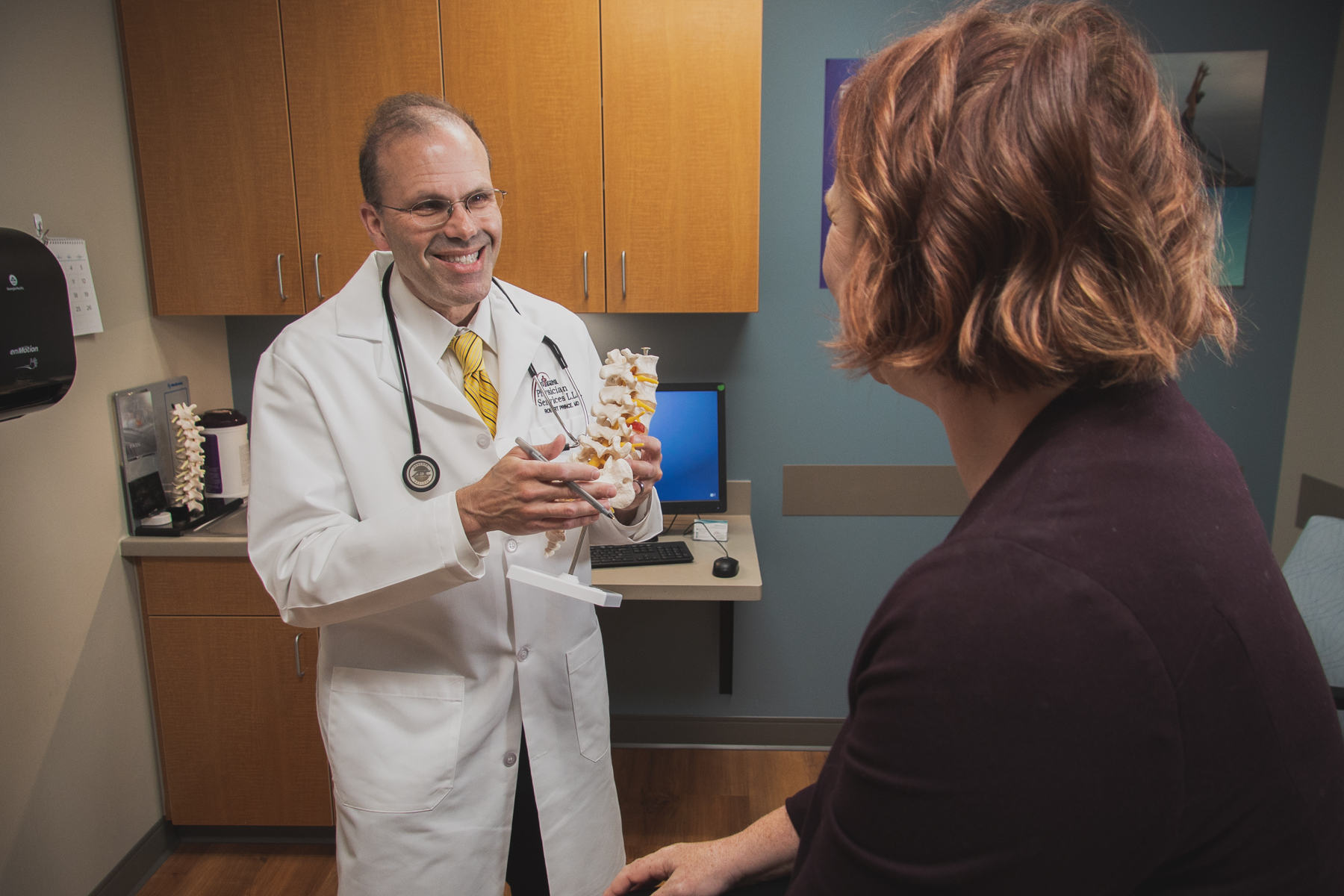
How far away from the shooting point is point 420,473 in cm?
140

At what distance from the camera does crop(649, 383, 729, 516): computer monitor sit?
259cm

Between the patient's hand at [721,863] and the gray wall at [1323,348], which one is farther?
the gray wall at [1323,348]

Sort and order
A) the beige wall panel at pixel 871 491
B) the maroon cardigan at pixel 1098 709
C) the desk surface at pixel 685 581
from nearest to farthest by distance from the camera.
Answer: the maroon cardigan at pixel 1098 709 < the desk surface at pixel 685 581 < the beige wall panel at pixel 871 491

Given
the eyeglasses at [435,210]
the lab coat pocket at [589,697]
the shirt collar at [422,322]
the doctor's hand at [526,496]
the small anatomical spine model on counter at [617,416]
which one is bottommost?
the lab coat pocket at [589,697]

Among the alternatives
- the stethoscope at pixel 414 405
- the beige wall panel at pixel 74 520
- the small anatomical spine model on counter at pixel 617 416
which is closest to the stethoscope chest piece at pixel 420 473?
the stethoscope at pixel 414 405

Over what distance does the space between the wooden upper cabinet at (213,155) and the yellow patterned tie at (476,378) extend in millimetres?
1106

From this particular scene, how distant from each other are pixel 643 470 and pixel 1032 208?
0.94 meters

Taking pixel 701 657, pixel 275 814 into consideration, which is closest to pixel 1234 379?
pixel 701 657

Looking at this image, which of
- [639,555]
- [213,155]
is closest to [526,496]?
[639,555]

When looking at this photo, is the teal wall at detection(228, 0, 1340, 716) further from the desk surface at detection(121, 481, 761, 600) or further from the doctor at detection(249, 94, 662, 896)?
the doctor at detection(249, 94, 662, 896)

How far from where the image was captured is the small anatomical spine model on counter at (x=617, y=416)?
1.33 metres

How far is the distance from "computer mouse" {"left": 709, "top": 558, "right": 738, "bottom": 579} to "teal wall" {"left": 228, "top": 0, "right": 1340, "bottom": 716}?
59 cm

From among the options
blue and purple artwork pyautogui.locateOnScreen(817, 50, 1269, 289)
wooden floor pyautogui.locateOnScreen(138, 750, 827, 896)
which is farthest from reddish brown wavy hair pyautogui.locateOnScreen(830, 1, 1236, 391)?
blue and purple artwork pyautogui.locateOnScreen(817, 50, 1269, 289)

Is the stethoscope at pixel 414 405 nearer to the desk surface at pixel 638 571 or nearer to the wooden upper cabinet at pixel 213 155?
the desk surface at pixel 638 571
